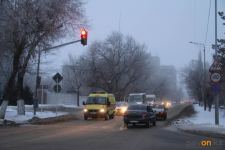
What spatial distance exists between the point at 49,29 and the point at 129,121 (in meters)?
8.62

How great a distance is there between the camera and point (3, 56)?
18500 millimetres

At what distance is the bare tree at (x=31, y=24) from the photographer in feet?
56.5

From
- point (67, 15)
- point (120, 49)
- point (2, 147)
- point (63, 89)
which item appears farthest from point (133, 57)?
point (2, 147)

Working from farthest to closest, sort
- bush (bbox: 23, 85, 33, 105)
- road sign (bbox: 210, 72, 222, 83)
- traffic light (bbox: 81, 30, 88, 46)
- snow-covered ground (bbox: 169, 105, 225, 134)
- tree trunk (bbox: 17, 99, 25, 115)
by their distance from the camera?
bush (bbox: 23, 85, 33, 105), tree trunk (bbox: 17, 99, 25, 115), traffic light (bbox: 81, 30, 88, 46), road sign (bbox: 210, 72, 222, 83), snow-covered ground (bbox: 169, 105, 225, 134)

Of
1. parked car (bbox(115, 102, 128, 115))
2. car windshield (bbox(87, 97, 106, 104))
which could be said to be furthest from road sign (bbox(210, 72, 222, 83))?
parked car (bbox(115, 102, 128, 115))

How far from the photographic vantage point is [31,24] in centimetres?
1731

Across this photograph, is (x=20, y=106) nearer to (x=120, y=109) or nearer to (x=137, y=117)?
(x=137, y=117)

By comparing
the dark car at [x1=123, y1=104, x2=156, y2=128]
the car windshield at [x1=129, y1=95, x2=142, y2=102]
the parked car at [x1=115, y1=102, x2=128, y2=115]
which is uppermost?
the car windshield at [x1=129, y1=95, x2=142, y2=102]

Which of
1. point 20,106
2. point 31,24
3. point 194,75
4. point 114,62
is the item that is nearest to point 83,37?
point 31,24

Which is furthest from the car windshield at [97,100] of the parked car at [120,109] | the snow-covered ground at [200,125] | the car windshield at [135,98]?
the car windshield at [135,98]

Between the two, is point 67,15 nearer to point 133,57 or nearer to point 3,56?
point 3,56

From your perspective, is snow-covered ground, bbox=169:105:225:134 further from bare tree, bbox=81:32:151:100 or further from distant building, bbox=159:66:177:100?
distant building, bbox=159:66:177:100

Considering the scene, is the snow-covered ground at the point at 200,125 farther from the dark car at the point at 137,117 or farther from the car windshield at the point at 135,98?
the car windshield at the point at 135,98

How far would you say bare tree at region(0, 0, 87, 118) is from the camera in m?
17.2
